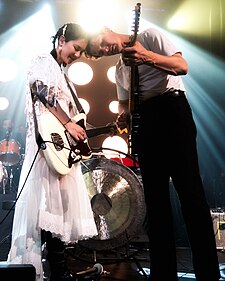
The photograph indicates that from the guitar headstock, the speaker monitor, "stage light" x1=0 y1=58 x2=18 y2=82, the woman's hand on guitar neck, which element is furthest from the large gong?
"stage light" x1=0 y1=58 x2=18 y2=82

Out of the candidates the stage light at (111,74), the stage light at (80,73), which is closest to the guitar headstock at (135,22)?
the stage light at (80,73)

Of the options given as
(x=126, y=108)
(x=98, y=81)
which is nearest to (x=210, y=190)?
(x=98, y=81)

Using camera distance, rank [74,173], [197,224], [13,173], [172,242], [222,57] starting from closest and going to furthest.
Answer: [197,224] → [172,242] → [74,173] → [13,173] → [222,57]

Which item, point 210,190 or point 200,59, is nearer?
point 210,190

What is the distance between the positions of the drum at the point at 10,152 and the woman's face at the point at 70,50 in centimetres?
359

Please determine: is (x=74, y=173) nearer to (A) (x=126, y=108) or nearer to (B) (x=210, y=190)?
(A) (x=126, y=108)

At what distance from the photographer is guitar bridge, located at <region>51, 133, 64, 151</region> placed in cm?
212

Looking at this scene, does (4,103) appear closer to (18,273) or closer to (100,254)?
(100,254)

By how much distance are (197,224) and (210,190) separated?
3.73 m

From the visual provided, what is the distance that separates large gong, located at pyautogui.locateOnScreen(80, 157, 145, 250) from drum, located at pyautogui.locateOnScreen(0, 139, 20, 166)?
2.72 m

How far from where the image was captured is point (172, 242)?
6.83 feet

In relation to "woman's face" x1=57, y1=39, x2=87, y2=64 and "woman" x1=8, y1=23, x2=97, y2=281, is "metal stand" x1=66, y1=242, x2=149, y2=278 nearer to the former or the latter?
"woman" x1=8, y1=23, x2=97, y2=281

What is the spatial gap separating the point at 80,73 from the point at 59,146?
3680 mm

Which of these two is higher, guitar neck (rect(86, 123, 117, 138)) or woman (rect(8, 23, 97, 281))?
guitar neck (rect(86, 123, 117, 138))
